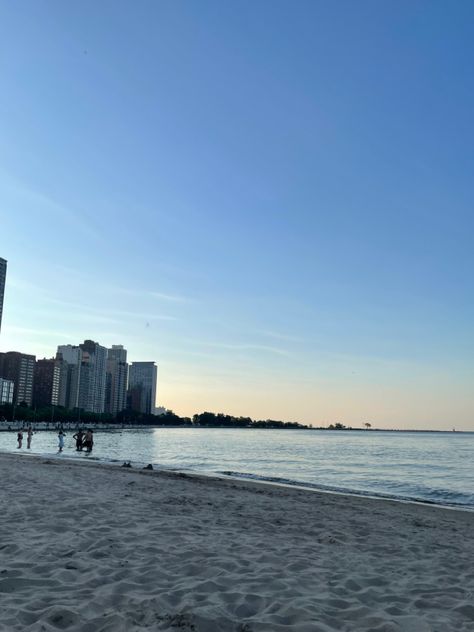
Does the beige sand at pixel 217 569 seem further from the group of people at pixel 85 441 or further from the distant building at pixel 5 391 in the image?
the distant building at pixel 5 391

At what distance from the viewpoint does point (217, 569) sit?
7.00m

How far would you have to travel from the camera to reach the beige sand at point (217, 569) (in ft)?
17.1

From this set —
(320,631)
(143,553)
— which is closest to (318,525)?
(143,553)

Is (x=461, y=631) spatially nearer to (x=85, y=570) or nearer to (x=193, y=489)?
(x=85, y=570)

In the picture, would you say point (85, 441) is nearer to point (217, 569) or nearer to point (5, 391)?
point (217, 569)

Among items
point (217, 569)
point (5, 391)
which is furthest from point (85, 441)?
point (5, 391)

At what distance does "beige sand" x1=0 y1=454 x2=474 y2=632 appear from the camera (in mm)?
5227

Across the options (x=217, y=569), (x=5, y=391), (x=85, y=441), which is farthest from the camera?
(x=5, y=391)

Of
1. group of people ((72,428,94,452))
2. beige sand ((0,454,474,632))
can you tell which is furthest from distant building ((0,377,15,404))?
beige sand ((0,454,474,632))

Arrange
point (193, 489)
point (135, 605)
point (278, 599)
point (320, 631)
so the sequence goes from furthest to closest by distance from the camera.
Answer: point (193, 489), point (278, 599), point (135, 605), point (320, 631)

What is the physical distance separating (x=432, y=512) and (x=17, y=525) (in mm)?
14139

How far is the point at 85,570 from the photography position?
21.8 ft

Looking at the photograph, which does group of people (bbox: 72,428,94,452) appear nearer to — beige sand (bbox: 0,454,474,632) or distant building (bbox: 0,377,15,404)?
beige sand (bbox: 0,454,474,632)

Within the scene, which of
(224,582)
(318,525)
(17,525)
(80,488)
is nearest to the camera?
(224,582)
